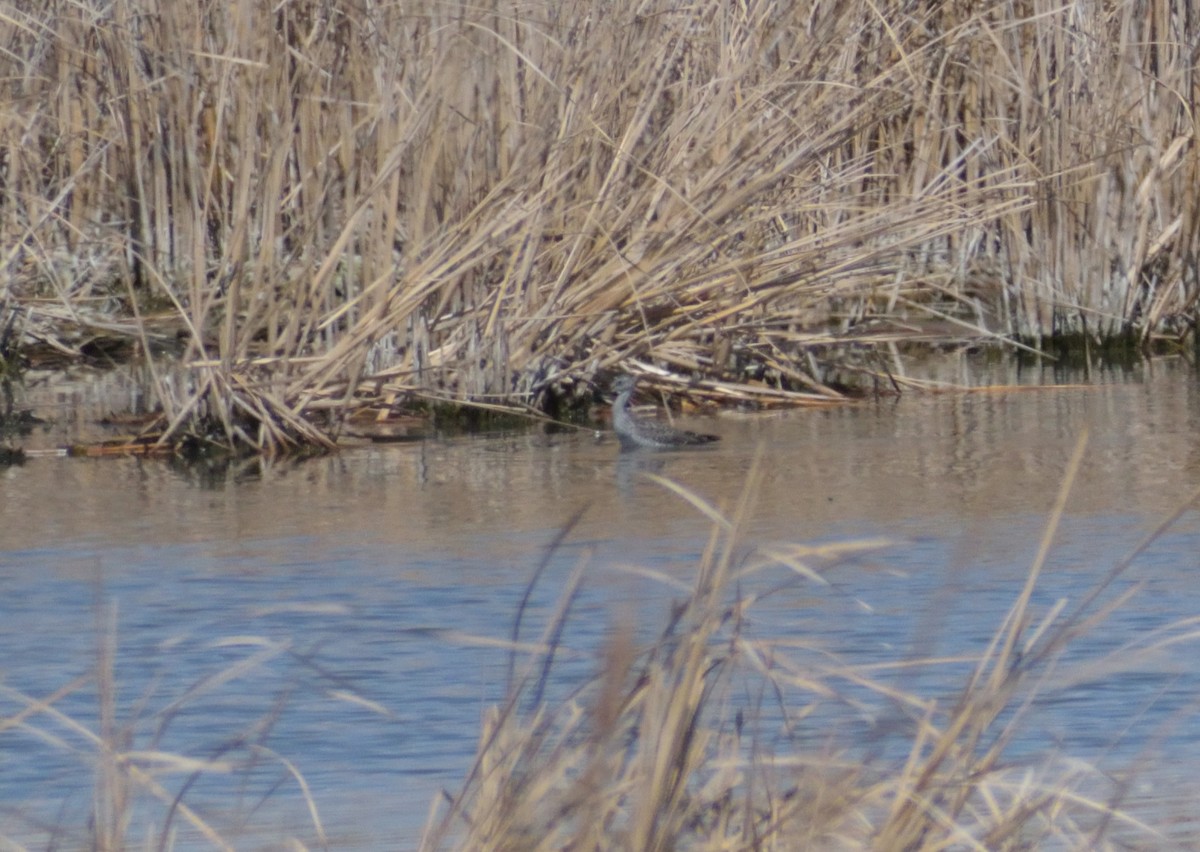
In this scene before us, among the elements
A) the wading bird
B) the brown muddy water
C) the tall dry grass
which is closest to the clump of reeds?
the brown muddy water

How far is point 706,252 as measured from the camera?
8.52 m

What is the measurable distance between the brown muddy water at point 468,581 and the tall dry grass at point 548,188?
403 mm

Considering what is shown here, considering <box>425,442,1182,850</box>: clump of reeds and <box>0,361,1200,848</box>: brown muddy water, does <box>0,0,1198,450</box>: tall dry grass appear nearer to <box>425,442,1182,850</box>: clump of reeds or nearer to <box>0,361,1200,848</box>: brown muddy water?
<box>0,361,1200,848</box>: brown muddy water

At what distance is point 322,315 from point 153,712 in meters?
3.90

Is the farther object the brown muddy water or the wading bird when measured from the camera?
the wading bird

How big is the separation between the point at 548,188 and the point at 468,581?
2.69 metres

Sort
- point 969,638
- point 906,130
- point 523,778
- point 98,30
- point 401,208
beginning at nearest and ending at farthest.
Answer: point 523,778, point 969,638, point 401,208, point 98,30, point 906,130

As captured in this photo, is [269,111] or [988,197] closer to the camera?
[269,111]

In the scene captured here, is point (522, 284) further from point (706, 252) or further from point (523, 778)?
point (523, 778)

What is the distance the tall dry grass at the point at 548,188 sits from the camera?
26.0 feet

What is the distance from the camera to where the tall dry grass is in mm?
7918

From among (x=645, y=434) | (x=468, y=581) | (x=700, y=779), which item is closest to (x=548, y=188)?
(x=645, y=434)

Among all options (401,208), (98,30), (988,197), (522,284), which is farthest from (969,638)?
(98,30)

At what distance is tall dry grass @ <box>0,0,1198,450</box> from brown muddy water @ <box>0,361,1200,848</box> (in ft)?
1.32
